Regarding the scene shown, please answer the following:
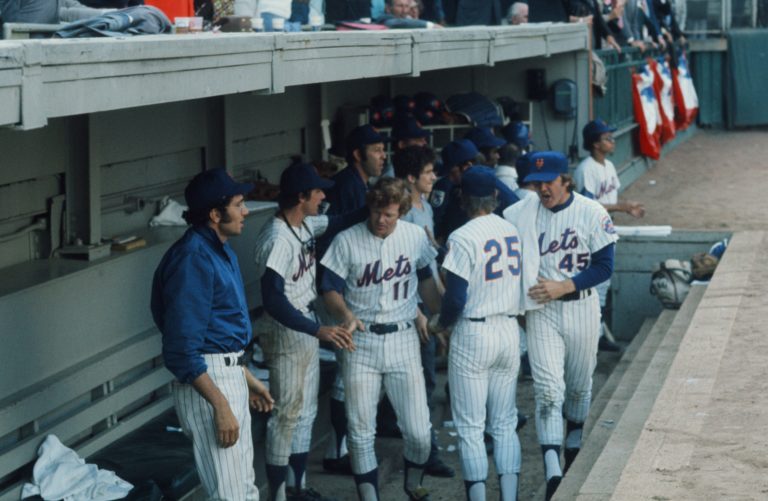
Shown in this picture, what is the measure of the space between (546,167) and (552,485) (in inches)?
64.1

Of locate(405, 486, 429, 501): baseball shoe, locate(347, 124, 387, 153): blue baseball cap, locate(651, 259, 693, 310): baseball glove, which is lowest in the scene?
locate(405, 486, 429, 501): baseball shoe

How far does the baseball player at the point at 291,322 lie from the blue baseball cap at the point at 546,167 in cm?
95

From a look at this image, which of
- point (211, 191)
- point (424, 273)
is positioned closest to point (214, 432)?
point (211, 191)

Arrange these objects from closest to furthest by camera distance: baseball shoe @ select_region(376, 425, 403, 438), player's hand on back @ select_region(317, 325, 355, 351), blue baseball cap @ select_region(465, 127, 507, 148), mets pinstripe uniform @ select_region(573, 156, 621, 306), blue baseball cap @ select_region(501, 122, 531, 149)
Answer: player's hand on back @ select_region(317, 325, 355, 351), baseball shoe @ select_region(376, 425, 403, 438), blue baseball cap @ select_region(465, 127, 507, 148), blue baseball cap @ select_region(501, 122, 531, 149), mets pinstripe uniform @ select_region(573, 156, 621, 306)

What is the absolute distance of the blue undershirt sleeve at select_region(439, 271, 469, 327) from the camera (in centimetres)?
627

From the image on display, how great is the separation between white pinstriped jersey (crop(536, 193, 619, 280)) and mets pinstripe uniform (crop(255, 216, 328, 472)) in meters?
1.24

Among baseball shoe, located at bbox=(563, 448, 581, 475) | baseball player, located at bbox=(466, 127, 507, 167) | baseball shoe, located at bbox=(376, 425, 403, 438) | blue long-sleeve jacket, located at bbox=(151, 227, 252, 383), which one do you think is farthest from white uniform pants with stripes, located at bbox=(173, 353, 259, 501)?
baseball player, located at bbox=(466, 127, 507, 167)

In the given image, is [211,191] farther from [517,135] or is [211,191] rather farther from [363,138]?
[517,135]

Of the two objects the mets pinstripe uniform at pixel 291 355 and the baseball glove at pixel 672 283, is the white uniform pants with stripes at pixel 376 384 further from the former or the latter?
the baseball glove at pixel 672 283

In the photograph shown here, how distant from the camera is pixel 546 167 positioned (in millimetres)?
6707

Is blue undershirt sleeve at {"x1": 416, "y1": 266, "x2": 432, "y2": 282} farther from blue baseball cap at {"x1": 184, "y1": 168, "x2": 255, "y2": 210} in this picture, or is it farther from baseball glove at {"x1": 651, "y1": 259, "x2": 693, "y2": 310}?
baseball glove at {"x1": 651, "y1": 259, "x2": 693, "y2": 310}

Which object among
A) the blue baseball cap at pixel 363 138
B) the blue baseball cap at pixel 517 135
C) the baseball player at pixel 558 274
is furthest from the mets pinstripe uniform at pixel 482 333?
the blue baseball cap at pixel 517 135

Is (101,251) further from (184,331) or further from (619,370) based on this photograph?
(619,370)

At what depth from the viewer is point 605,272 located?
6688mm
